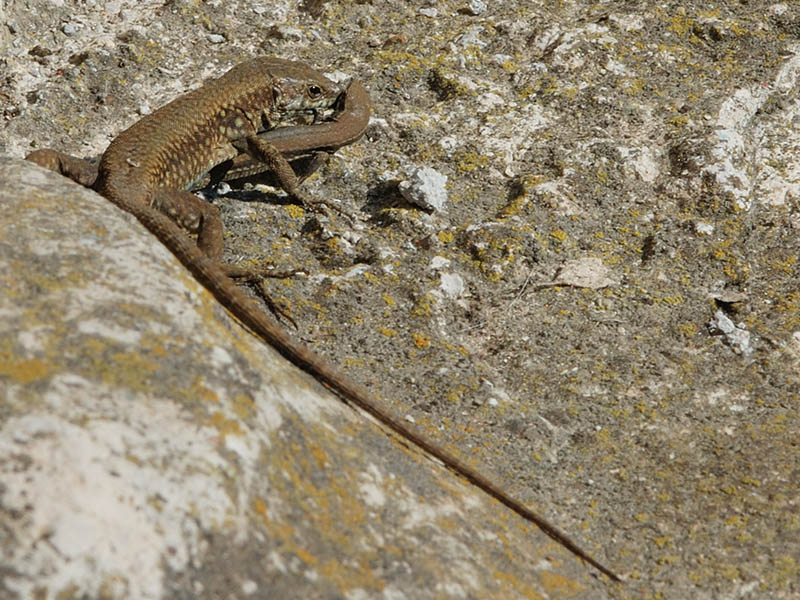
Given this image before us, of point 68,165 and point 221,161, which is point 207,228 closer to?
point 68,165

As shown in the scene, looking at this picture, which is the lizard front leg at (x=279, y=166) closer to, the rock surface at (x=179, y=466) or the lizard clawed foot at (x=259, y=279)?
the lizard clawed foot at (x=259, y=279)

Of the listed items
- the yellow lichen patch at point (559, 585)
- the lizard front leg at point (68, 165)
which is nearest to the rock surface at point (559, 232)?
the yellow lichen patch at point (559, 585)

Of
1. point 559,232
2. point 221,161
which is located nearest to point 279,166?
point 221,161

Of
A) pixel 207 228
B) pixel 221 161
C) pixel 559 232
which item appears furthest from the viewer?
pixel 221 161

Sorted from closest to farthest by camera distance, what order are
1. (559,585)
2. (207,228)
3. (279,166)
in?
(559,585) → (207,228) → (279,166)

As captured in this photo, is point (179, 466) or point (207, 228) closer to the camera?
point (179, 466)

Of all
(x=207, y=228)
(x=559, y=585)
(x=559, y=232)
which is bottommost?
(x=559, y=585)

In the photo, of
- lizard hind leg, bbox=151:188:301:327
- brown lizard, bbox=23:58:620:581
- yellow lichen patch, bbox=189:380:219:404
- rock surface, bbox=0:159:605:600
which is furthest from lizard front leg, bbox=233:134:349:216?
yellow lichen patch, bbox=189:380:219:404

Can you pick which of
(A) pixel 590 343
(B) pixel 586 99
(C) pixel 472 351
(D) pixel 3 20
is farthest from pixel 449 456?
(D) pixel 3 20

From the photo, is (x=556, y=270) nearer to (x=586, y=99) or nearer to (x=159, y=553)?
(x=586, y=99)
